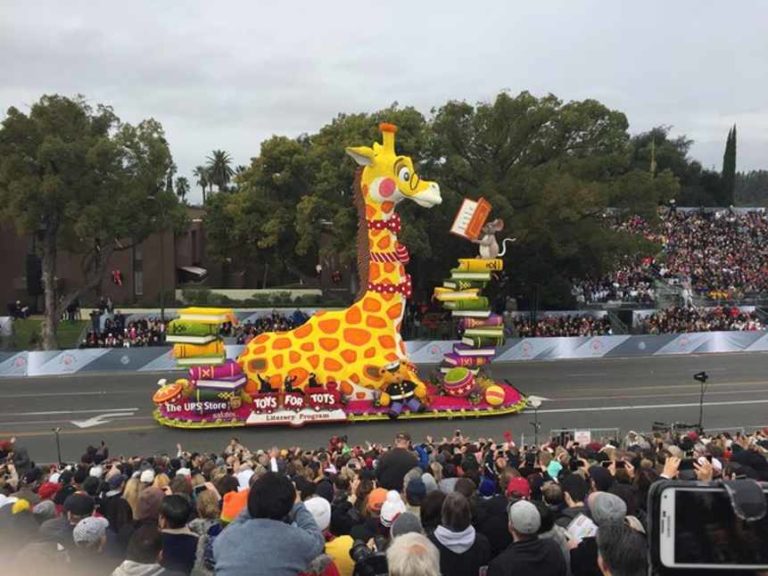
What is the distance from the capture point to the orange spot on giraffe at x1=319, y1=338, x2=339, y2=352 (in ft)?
69.2

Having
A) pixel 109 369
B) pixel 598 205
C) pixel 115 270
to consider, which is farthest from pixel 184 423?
pixel 115 270

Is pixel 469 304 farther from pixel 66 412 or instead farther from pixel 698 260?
pixel 698 260

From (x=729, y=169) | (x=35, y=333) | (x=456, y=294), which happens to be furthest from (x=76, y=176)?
(x=729, y=169)

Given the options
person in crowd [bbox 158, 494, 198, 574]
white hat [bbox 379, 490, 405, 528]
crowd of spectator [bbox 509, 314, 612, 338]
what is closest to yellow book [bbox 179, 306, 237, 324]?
white hat [bbox 379, 490, 405, 528]

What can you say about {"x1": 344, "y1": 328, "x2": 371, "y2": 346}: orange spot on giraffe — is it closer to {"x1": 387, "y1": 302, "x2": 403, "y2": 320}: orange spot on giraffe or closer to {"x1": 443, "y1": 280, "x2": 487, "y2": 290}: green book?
{"x1": 387, "y1": 302, "x2": 403, "y2": 320}: orange spot on giraffe

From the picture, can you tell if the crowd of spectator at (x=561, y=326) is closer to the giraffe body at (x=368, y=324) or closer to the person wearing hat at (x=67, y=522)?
the giraffe body at (x=368, y=324)

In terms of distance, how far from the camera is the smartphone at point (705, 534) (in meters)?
3.52

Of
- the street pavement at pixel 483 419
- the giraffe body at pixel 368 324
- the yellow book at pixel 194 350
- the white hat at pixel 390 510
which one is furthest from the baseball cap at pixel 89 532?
the giraffe body at pixel 368 324

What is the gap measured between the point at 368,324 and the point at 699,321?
23903mm

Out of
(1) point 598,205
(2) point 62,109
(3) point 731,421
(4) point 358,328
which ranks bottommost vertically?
(3) point 731,421

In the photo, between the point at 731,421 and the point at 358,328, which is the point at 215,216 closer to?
the point at 358,328

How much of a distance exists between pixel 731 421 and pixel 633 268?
29.1 meters

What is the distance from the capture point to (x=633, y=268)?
49.6 metres

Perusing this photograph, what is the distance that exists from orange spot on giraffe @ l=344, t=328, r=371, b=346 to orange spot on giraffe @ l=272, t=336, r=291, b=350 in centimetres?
171
